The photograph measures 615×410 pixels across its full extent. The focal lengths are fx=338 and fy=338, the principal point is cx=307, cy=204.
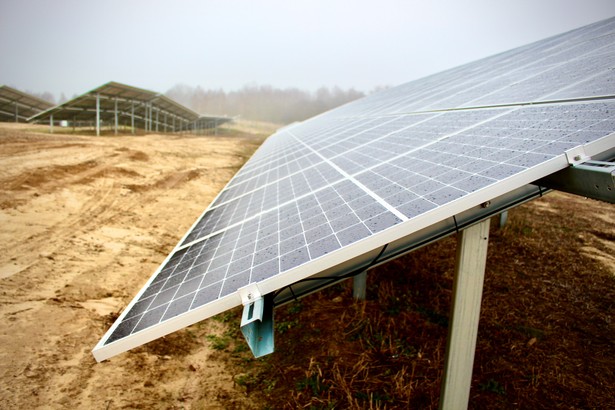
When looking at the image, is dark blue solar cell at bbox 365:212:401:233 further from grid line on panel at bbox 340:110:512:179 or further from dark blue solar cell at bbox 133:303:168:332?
dark blue solar cell at bbox 133:303:168:332

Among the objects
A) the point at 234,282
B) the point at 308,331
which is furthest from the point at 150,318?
the point at 308,331

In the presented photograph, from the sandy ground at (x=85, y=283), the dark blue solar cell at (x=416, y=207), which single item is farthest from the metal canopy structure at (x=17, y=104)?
the dark blue solar cell at (x=416, y=207)

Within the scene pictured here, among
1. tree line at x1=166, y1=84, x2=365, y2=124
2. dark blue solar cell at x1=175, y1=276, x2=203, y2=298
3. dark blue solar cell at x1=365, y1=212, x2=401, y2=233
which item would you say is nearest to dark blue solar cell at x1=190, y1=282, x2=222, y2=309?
dark blue solar cell at x1=175, y1=276, x2=203, y2=298

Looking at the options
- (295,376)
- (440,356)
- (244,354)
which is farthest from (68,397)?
(440,356)

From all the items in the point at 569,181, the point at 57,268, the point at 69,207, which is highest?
the point at 569,181

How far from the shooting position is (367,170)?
4.84 m

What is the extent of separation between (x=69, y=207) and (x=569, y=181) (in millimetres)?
15645

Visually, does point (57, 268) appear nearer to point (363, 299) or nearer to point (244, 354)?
point (244, 354)

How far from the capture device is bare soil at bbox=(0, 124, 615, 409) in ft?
19.3

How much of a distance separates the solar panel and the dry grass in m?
3.09

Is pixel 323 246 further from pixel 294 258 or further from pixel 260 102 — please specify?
pixel 260 102

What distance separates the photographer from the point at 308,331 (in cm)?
789

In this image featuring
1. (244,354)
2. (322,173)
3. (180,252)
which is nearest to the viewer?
(180,252)

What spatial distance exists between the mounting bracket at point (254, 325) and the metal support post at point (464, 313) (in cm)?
235
